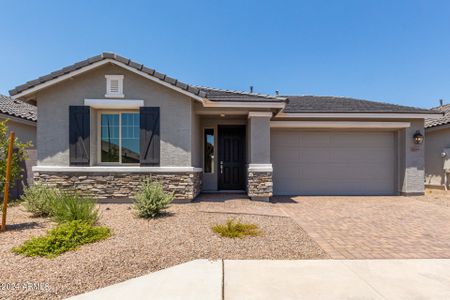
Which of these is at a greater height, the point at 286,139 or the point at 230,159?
the point at 286,139

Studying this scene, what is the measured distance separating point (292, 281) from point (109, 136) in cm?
704

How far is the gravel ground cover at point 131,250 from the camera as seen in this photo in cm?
306

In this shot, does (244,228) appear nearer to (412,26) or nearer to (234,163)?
(234,163)

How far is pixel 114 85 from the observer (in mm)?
7742

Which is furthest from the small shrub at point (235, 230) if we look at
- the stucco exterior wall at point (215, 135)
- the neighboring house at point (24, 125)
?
the neighboring house at point (24, 125)

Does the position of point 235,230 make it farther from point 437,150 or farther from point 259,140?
point 437,150

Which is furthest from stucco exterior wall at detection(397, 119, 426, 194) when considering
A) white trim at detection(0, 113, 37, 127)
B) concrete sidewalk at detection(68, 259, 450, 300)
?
white trim at detection(0, 113, 37, 127)

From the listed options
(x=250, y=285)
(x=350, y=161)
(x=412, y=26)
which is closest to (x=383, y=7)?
(x=412, y=26)

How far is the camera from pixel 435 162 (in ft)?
39.9

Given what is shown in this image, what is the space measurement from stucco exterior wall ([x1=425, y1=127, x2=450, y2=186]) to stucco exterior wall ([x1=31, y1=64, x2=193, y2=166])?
12.0m

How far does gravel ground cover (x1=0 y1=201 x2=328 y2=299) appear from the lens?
306 centimetres

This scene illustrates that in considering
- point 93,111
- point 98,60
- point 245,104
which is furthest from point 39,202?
point 245,104

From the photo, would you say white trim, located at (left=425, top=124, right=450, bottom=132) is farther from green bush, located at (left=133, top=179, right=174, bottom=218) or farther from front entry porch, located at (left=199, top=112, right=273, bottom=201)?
green bush, located at (left=133, top=179, right=174, bottom=218)

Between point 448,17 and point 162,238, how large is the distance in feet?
40.5
